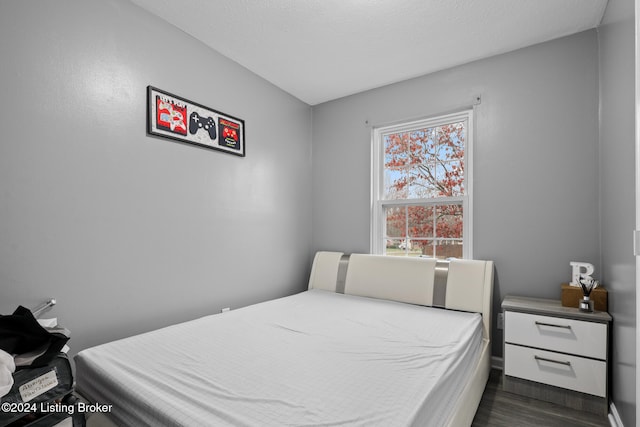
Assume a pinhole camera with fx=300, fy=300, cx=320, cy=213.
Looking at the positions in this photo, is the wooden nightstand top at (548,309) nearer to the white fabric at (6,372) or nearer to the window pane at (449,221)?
the window pane at (449,221)

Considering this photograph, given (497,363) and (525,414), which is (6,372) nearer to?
(525,414)

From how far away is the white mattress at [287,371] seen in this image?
3.67 feet

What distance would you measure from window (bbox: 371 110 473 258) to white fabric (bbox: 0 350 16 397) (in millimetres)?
2792

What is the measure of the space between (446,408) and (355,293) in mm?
1640

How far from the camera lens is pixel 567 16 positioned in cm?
216

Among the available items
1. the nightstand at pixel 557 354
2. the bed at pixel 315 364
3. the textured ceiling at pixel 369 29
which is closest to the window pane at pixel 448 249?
the bed at pixel 315 364

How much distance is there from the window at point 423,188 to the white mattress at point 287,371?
90 cm

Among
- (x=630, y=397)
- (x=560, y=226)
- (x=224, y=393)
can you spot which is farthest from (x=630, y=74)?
(x=224, y=393)

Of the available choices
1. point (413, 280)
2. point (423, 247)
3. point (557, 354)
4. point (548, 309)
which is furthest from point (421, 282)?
point (557, 354)

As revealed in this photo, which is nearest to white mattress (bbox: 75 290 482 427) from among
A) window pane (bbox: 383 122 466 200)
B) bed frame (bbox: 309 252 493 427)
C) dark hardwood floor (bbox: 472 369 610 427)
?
bed frame (bbox: 309 252 493 427)

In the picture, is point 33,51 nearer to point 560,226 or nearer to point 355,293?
point 355,293

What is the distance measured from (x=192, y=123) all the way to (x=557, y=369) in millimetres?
3182

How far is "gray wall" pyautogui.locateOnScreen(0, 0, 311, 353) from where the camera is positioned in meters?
1.58

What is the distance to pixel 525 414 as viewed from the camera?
194 cm
